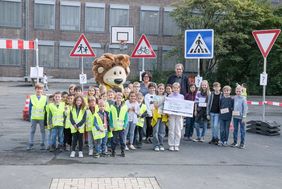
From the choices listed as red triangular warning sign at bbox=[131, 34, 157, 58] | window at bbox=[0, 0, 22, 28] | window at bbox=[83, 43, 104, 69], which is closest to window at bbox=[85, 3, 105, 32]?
window at bbox=[83, 43, 104, 69]

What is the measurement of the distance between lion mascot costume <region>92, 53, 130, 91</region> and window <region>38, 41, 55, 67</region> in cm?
2816

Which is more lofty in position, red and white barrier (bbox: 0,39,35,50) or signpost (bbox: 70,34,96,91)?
red and white barrier (bbox: 0,39,35,50)

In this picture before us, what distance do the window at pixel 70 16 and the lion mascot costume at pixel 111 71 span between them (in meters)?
28.8

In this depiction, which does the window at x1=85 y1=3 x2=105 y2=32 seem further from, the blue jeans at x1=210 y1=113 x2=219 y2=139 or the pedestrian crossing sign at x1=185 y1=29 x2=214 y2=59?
the blue jeans at x1=210 y1=113 x2=219 y2=139

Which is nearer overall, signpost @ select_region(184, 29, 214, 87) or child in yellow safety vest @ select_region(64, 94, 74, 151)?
child in yellow safety vest @ select_region(64, 94, 74, 151)

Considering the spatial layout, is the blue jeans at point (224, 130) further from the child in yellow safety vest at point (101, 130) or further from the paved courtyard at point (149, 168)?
the child in yellow safety vest at point (101, 130)

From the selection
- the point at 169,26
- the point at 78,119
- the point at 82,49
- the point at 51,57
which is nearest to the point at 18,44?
the point at 82,49

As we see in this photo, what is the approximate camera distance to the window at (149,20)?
139 feet

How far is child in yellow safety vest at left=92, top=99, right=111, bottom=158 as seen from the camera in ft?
31.2

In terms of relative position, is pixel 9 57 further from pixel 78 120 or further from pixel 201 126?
pixel 78 120

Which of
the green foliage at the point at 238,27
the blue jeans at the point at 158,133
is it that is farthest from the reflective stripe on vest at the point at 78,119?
the green foliage at the point at 238,27

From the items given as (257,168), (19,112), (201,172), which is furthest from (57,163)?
(19,112)

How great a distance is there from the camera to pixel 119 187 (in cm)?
695

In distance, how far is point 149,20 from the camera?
42.6 m
